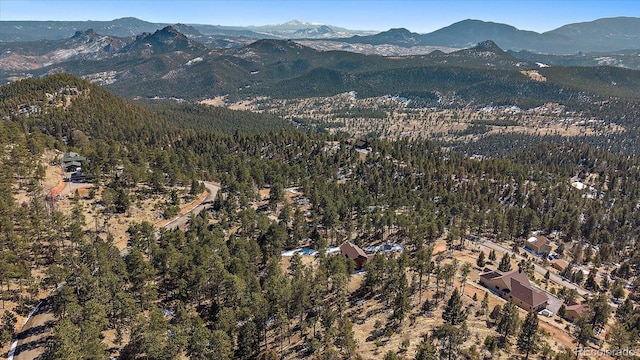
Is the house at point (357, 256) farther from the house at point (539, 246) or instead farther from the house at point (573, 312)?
the house at point (539, 246)

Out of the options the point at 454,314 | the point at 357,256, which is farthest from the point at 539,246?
the point at 454,314

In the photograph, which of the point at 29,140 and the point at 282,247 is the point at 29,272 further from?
the point at 29,140

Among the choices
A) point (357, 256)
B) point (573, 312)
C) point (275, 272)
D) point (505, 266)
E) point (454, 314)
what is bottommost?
point (573, 312)

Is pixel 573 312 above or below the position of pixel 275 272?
below

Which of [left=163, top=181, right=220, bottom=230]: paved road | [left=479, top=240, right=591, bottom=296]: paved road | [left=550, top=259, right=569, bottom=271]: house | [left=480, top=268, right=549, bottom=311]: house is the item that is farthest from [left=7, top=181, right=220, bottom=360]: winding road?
[left=550, top=259, right=569, bottom=271]: house

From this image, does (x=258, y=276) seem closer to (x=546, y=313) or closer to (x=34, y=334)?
(x=34, y=334)

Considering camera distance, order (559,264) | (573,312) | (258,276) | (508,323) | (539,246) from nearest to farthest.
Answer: (508,323)
(573,312)
(258,276)
(559,264)
(539,246)
